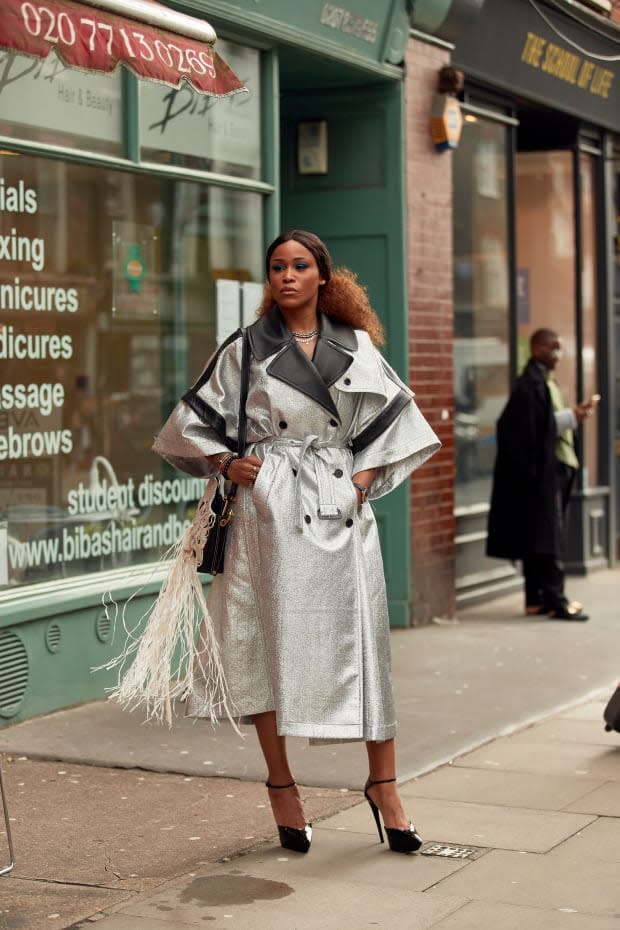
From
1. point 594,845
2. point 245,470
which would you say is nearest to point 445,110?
point 245,470

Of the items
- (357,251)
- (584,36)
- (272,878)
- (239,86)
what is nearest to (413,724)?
(272,878)

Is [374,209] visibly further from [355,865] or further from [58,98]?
[355,865]

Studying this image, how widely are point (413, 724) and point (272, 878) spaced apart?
7.83 feet

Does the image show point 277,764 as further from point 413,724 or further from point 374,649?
point 413,724

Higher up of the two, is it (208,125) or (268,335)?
(208,125)

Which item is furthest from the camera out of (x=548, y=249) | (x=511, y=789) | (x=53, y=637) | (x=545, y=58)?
(x=548, y=249)

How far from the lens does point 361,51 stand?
955 centimetres

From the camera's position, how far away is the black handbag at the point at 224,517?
5113mm

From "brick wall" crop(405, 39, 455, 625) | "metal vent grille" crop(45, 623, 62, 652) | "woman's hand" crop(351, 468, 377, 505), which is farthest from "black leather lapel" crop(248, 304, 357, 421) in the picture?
"brick wall" crop(405, 39, 455, 625)

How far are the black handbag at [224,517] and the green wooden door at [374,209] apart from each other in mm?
4877

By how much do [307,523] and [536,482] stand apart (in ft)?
18.7

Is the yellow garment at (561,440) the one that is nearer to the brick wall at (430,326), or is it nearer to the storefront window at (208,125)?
the brick wall at (430,326)

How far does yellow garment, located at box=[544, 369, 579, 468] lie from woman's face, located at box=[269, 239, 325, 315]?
5.63m

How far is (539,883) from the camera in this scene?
15.7 ft
